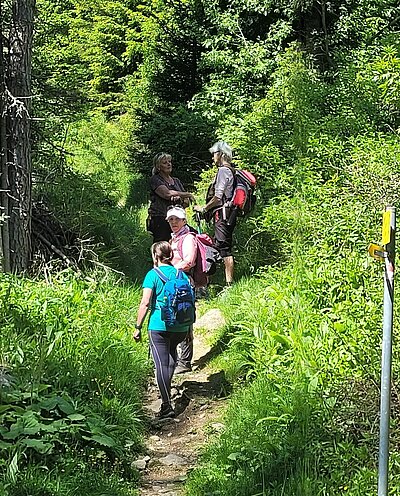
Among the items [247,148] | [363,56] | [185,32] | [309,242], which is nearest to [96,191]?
[247,148]

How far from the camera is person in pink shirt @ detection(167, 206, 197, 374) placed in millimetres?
6809

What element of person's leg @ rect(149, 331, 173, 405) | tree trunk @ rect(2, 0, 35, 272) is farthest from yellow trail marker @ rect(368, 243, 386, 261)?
tree trunk @ rect(2, 0, 35, 272)

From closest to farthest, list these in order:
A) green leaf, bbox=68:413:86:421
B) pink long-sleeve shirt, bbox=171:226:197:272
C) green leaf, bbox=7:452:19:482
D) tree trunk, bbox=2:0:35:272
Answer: green leaf, bbox=7:452:19:482 → green leaf, bbox=68:413:86:421 → pink long-sleeve shirt, bbox=171:226:197:272 → tree trunk, bbox=2:0:35:272

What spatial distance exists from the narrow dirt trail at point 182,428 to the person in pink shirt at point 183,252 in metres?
0.15

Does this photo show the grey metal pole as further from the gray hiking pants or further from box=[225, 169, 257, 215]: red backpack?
box=[225, 169, 257, 215]: red backpack

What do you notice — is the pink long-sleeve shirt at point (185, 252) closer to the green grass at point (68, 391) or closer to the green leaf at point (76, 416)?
the green grass at point (68, 391)

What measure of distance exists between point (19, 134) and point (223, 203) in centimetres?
283

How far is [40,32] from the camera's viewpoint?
11.3 meters

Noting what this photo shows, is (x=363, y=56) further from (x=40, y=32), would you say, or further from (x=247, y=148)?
(x=40, y=32)

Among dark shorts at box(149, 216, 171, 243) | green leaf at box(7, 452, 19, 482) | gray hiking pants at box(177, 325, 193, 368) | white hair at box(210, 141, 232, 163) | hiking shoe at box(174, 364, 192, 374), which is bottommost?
hiking shoe at box(174, 364, 192, 374)

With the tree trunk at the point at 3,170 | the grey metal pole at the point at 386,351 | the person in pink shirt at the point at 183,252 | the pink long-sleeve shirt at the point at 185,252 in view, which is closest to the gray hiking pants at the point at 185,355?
the person in pink shirt at the point at 183,252

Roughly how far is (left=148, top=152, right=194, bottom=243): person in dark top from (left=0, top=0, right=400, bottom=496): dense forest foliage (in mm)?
873

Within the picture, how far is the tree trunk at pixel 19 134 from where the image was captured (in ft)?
29.4

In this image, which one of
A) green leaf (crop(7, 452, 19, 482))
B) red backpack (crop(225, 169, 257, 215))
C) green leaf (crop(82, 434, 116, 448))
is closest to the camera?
green leaf (crop(7, 452, 19, 482))
